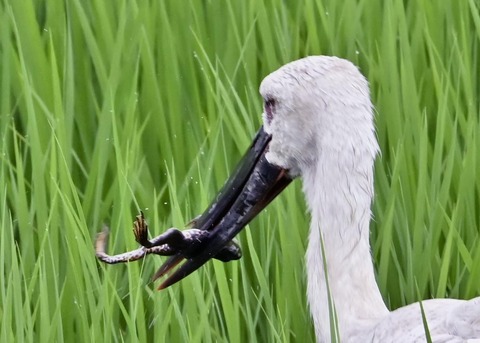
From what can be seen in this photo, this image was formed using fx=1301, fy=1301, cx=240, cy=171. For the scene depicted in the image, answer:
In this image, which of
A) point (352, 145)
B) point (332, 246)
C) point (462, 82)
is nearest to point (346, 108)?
point (352, 145)

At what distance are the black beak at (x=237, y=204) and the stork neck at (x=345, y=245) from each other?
18 cm

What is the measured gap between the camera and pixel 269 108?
254 cm

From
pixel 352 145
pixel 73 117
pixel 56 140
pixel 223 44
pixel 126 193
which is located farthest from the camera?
pixel 223 44

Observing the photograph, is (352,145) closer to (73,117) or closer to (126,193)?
(126,193)

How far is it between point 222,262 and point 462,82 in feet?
2.92

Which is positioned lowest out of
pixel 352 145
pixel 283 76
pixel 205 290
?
pixel 205 290

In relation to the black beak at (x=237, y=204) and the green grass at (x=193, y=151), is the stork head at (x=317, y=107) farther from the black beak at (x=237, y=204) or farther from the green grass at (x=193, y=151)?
the green grass at (x=193, y=151)

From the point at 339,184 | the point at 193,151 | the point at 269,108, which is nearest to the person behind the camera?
the point at 339,184

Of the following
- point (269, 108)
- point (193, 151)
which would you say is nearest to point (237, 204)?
point (269, 108)

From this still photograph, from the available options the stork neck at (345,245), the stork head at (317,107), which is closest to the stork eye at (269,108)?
the stork head at (317,107)

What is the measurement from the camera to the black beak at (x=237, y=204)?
8.49ft

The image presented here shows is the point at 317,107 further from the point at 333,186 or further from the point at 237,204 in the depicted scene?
the point at 237,204

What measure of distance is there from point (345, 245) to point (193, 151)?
74 cm

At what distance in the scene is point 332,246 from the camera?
7.95 ft
